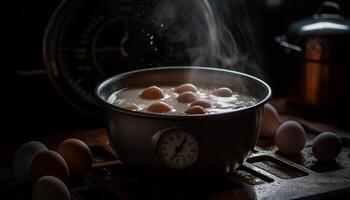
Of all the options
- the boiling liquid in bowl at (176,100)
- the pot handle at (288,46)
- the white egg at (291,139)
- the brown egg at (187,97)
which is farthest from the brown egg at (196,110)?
the pot handle at (288,46)

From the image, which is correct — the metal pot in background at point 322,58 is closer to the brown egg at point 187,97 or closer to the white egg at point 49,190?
the brown egg at point 187,97

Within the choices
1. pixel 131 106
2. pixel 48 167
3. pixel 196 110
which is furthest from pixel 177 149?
pixel 48 167

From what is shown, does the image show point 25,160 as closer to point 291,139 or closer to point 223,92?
point 223,92

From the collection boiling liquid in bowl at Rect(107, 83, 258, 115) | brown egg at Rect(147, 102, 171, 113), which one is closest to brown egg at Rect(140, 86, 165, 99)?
boiling liquid in bowl at Rect(107, 83, 258, 115)

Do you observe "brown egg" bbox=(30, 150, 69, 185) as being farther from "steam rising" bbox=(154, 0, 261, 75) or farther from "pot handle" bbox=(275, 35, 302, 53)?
"pot handle" bbox=(275, 35, 302, 53)

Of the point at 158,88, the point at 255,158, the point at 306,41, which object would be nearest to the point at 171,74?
the point at 158,88

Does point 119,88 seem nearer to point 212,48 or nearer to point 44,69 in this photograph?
point 44,69
